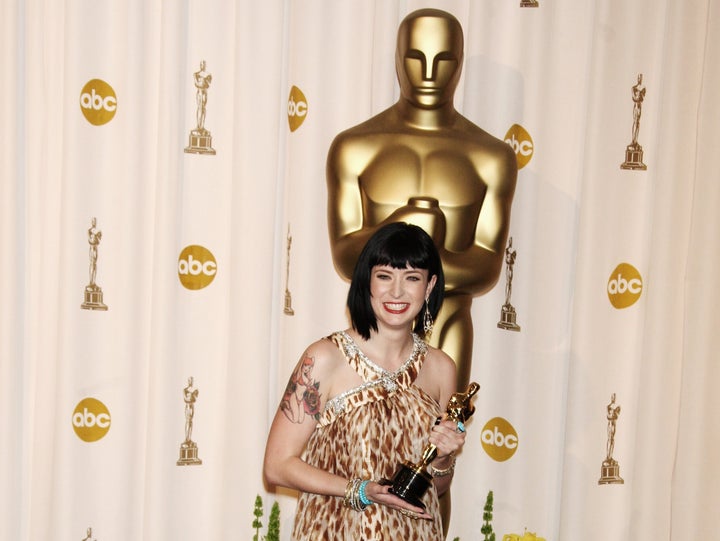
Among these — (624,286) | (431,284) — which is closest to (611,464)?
(624,286)

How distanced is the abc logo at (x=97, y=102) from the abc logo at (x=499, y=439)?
1.32 m

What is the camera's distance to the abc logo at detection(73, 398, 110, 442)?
2.29 metres

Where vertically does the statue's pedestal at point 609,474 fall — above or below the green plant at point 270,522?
above

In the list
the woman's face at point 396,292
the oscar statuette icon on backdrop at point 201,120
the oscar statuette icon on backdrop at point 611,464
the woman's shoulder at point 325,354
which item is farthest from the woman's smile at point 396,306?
the oscar statuette icon on backdrop at point 611,464

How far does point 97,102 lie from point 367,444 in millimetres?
1240

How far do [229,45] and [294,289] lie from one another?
26.2 inches

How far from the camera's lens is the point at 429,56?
198cm

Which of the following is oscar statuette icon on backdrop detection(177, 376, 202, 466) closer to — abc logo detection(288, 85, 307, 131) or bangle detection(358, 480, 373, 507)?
abc logo detection(288, 85, 307, 131)

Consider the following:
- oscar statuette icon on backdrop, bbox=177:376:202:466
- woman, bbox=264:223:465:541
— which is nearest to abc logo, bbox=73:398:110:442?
oscar statuette icon on backdrop, bbox=177:376:202:466

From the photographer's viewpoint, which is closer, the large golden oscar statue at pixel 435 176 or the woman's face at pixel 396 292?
the woman's face at pixel 396 292

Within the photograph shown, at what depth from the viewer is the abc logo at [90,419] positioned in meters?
2.29

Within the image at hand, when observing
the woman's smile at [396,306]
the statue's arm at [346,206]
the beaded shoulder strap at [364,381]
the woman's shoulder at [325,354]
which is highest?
the statue's arm at [346,206]

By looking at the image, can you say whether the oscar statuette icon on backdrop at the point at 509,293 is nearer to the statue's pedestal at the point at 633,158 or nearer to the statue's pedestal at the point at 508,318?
the statue's pedestal at the point at 508,318

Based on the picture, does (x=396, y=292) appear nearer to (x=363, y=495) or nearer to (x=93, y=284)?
(x=363, y=495)
